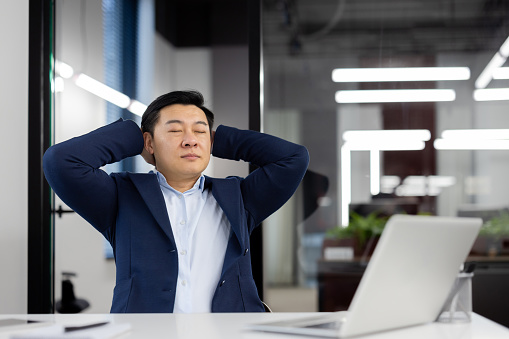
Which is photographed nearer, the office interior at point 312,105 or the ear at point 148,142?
the ear at point 148,142

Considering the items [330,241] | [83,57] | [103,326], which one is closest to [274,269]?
[330,241]

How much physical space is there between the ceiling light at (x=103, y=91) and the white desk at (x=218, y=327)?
1800mm

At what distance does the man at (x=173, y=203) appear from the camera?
6.54ft

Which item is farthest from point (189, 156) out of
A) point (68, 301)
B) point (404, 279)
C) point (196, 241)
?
point (68, 301)

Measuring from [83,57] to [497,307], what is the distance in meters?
2.31

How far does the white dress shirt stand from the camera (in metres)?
2.00

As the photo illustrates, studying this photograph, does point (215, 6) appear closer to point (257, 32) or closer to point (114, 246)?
point (257, 32)

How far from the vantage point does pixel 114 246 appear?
2176 millimetres

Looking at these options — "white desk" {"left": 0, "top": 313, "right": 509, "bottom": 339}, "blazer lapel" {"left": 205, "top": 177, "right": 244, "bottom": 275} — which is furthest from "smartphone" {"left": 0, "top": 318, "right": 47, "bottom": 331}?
"blazer lapel" {"left": 205, "top": 177, "right": 244, "bottom": 275}

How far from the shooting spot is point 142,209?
6.85ft

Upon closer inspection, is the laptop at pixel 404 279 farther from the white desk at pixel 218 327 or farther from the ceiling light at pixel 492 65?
the ceiling light at pixel 492 65

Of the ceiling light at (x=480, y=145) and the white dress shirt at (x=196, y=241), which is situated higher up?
the ceiling light at (x=480, y=145)

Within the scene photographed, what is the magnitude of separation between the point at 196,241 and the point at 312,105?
138 centimetres

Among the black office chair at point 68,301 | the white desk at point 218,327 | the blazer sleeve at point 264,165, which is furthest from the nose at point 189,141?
the black office chair at point 68,301
